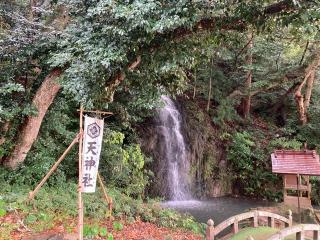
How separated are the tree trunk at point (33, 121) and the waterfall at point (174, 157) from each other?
22.0ft

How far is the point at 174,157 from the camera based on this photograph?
586 inches

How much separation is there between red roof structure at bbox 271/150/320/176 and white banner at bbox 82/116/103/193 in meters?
8.63

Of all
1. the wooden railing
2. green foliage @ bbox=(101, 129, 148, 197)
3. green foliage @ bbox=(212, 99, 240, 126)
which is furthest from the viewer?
green foliage @ bbox=(212, 99, 240, 126)

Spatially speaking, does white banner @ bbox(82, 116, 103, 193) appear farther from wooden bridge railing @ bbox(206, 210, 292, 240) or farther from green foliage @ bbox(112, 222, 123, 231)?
wooden bridge railing @ bbox(206, 210, 292, 240)

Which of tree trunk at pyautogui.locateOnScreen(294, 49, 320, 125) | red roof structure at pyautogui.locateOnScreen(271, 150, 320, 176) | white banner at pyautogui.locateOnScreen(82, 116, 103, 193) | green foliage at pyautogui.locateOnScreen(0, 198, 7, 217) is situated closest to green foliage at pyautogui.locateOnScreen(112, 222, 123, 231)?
white banner at pyautogui.locateOnScreen(82, 116, 103, 193)

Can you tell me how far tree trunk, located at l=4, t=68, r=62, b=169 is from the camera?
29.0 ft

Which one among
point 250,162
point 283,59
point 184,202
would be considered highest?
point 283,59

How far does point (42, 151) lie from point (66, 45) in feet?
10.6

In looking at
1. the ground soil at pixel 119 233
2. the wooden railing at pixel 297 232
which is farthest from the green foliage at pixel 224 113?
the wooden railing at pixel 297 232

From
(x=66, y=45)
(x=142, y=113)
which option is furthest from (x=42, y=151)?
(x=142, y=113)

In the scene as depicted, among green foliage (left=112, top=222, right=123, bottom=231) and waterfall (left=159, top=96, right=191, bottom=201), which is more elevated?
waterfall (left=159, top=96, right=191, bottom=201)

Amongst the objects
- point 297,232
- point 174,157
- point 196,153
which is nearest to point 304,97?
point 196,153

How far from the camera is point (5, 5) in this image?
376 inches

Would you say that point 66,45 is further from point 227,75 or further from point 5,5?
point 227,75
